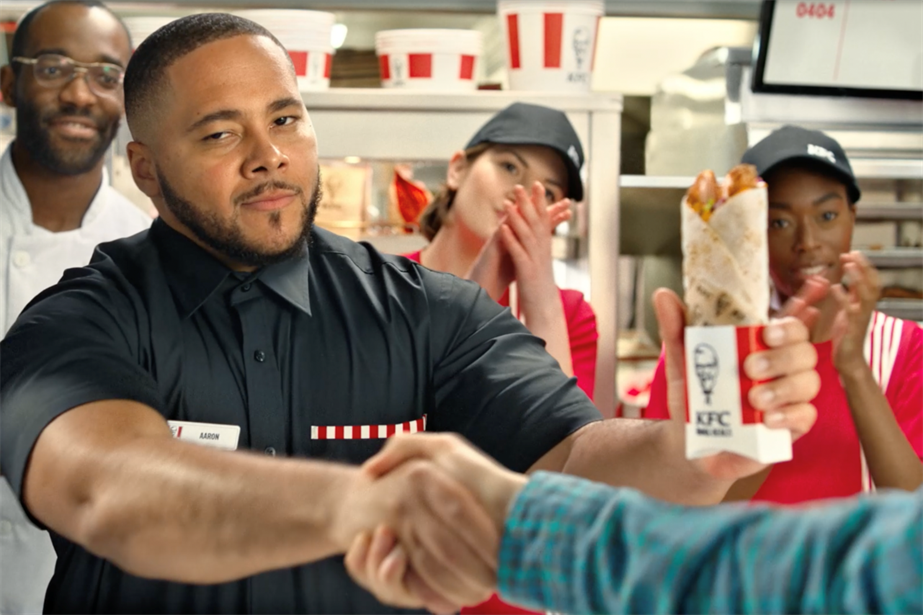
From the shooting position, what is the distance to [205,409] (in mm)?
1461

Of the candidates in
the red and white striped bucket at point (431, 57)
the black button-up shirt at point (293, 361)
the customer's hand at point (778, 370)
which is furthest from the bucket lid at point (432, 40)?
the customer's hand at point (778, 370)

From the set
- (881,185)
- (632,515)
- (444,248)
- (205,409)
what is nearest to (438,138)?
(444,248)

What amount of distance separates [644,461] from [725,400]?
0.29m

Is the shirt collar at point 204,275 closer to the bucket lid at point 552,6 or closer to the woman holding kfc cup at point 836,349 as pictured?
the woman holding kfc cup at point 836,349

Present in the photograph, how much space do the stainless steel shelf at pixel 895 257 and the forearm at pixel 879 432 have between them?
32.1 inches

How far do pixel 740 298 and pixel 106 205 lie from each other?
177 cm

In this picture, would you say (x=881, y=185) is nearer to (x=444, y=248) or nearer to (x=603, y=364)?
(x=603, y=364)

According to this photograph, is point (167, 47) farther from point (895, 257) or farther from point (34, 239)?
point (895, 257)

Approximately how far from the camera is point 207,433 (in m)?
1.44

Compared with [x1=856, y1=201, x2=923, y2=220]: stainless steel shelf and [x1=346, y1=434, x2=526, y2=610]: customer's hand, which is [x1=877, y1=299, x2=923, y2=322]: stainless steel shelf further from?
[x1=346, y1=434, x2=526, y2=610]: customer's hand

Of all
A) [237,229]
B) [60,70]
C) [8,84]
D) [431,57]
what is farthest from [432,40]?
[237,229]

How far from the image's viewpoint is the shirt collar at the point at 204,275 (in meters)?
1.51

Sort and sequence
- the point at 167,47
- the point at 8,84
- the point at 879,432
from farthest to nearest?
1. the point at 8,84
2. the point at 879,432
3. the point at 167,47

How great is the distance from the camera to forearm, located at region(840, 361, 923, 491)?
1.93 m
